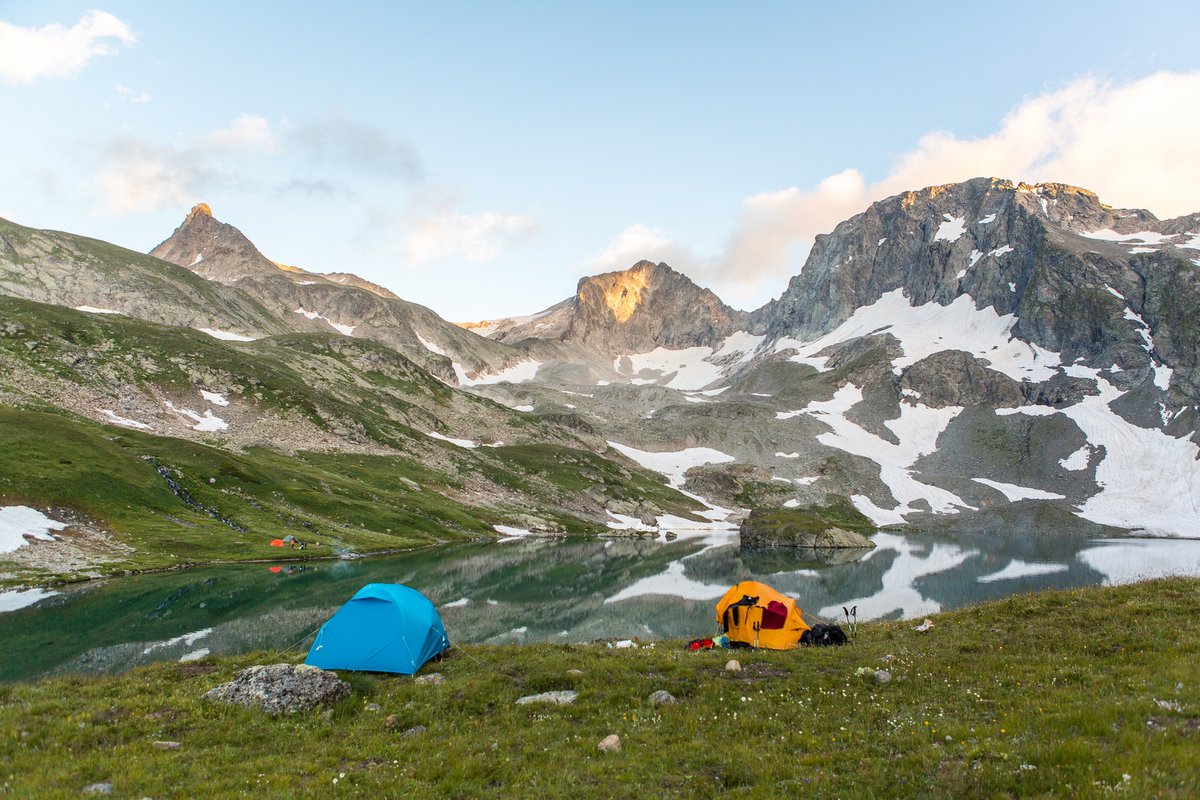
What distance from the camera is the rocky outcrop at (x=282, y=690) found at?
55.2 ft

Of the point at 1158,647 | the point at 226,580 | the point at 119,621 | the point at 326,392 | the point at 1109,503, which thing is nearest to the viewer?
the point at 1158,647

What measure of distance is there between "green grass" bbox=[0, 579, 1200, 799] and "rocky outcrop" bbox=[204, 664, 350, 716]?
1.53 feet

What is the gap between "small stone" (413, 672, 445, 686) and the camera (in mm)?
19686

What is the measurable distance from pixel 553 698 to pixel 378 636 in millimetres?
8149

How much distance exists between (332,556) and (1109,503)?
761 feet

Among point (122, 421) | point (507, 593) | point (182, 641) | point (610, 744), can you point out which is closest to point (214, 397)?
point (122, 421)

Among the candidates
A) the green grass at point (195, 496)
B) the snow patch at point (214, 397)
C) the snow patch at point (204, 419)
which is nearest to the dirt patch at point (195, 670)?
the green grass at point (195, 496)

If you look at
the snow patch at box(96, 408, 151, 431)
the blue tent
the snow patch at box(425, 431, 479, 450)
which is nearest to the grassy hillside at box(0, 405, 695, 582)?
the snow patch at box(96, 408, 151, 431)

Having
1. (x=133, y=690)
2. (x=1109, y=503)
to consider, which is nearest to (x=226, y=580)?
(x=133, y=690)

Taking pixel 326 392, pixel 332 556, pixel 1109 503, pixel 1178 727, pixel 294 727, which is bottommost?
pixel 1109 503

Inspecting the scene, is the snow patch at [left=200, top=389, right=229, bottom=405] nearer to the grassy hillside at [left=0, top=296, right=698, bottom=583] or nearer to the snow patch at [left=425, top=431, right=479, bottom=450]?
the grassy hillside at [left=0, top=296, right=698, bottom=583]

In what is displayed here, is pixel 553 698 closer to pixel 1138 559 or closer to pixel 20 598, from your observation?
pixel 20 598

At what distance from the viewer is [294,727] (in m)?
15.7

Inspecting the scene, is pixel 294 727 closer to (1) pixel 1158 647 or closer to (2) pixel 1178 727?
(2) pixel 1178 727
